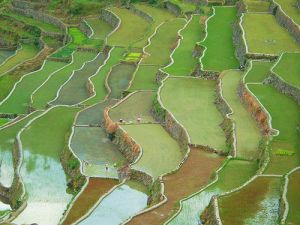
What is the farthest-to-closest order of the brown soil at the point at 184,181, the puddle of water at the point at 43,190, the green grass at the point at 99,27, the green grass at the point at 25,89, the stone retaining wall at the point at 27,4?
the stone retaining wall at the point at 27,4 → the green grass at the point at 99,27 → the green grass at the point at 25,89 → the puddle of water at the point at 43,190 → the brown soil at the point at 184,181

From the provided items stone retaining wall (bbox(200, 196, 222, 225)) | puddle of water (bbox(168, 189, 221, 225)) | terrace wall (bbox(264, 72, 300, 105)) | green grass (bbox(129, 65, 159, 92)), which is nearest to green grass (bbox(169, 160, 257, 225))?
puddle of water (bbox(168, 189, 221, 225))

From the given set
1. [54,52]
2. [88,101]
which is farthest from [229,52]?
[54,52]

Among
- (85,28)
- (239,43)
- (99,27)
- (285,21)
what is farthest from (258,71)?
(85,28)

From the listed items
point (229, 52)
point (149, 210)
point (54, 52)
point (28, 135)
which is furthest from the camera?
point (54, 52)

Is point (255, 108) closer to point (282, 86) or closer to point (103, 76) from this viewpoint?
point (282, 86)

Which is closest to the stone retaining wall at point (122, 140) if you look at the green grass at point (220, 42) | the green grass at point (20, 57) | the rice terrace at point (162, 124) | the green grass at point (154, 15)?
the rice terrace at point (162, 124)

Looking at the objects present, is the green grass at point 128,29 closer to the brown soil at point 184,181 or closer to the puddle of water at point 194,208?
the brown soil at point 184,181

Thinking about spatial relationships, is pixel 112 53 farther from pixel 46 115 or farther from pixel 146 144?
pixel 146 144
